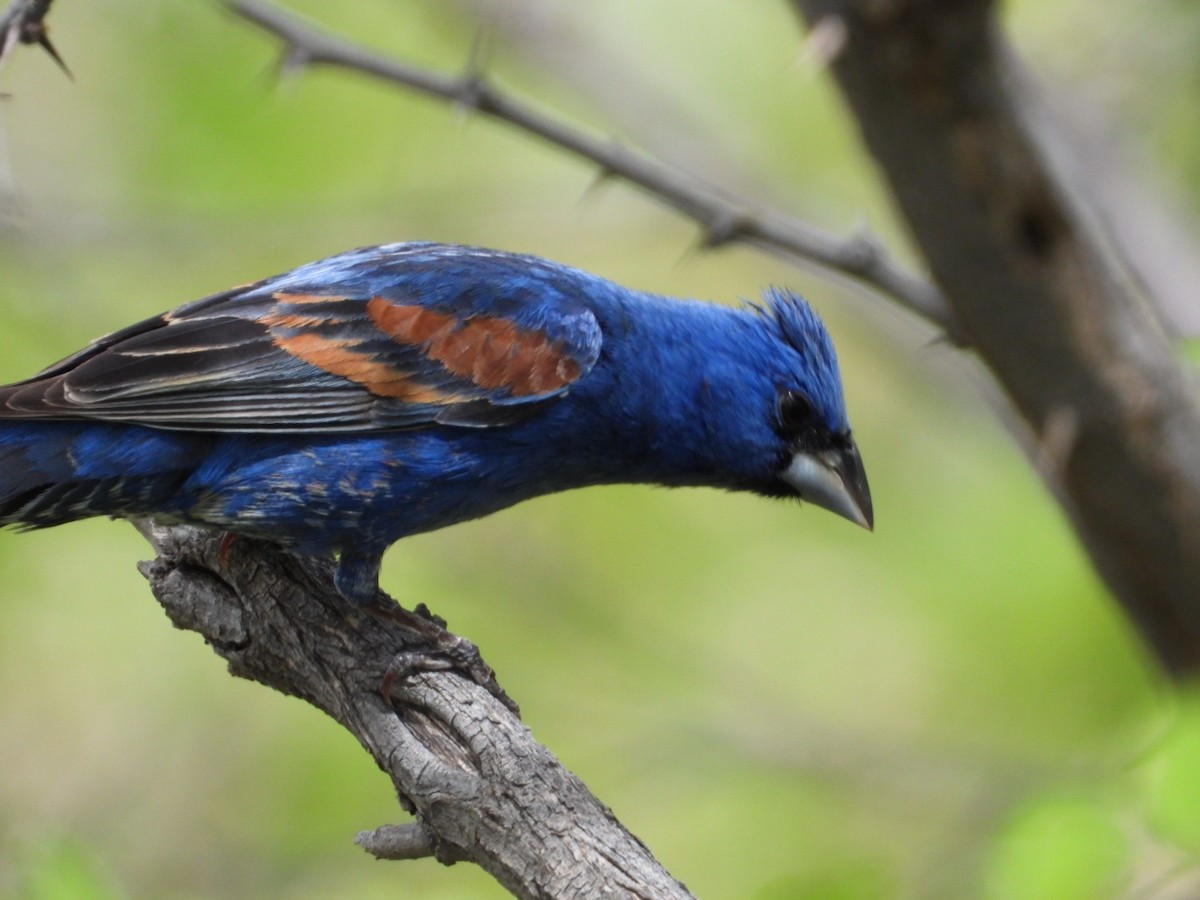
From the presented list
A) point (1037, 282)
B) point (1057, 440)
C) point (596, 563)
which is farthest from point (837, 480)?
point (596, 563)

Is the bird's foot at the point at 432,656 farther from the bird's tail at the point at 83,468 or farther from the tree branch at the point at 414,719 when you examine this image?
the bird's tail at the point at 83,468

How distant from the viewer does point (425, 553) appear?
7.43m

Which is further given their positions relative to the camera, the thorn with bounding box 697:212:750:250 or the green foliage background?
the green foliage background

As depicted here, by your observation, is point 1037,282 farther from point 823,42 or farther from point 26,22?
point 26,22

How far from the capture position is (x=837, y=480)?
4.74 m

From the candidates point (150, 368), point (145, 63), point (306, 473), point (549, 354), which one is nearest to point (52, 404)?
point (150, 368)

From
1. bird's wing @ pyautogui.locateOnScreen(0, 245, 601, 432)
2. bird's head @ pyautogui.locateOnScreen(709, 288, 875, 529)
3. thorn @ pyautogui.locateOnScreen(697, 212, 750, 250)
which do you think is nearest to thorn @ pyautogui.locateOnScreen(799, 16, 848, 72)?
thorn @ pyautogui.locateOnScreen(697, 212, 750, 250)

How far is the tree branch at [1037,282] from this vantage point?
426 cm

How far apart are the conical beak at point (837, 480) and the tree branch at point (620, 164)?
0.57 metres

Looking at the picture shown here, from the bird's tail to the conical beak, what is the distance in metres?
2.00

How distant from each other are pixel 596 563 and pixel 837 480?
355cm

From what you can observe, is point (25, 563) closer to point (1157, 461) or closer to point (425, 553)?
point (425, 553)

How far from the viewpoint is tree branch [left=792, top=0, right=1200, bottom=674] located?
4.26 m

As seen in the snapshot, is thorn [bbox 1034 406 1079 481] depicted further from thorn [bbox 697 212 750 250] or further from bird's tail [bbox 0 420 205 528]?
bird's tail [bbox 0 420 205 528]
